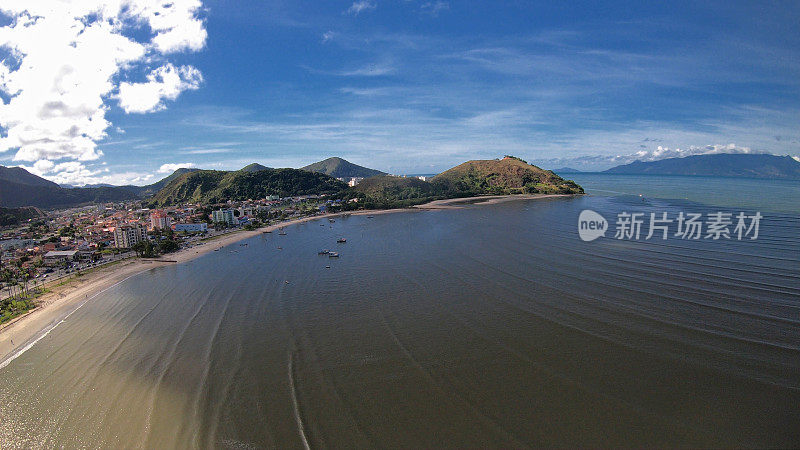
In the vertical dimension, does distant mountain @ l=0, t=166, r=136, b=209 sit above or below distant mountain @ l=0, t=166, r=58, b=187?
below

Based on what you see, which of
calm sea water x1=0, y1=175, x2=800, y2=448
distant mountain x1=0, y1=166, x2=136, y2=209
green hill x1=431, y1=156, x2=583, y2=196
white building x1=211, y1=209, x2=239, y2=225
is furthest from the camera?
distant mountain x1=0, y1=166, x2=136, y2=209

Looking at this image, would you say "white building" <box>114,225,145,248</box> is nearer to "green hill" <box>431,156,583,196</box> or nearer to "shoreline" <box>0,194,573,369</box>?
"shoreline" <box>0,194,573,369</box>

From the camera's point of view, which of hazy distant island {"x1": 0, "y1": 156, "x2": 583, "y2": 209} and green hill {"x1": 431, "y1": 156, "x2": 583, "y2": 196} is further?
green hill {"x1": 431, "y1": 156, "x2": 583, "y2": 196}

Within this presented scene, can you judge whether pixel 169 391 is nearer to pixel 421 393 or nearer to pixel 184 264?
pixel 421 393

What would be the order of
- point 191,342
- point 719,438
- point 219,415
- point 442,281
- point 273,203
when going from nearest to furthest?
point 719,438, point 219,415, point 191,342, point 442,281, point 273,203

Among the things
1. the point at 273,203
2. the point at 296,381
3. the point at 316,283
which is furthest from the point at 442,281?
the point at 273,203

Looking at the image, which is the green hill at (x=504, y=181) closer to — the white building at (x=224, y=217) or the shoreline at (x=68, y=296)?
the white building at (x=224, y=217)

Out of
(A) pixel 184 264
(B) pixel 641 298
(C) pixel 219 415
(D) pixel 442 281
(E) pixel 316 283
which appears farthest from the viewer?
(A) pixel 184 264

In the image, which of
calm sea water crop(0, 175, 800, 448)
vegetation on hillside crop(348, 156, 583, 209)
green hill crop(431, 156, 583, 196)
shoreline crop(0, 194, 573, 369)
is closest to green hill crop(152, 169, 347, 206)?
vegetation on hillside crop(348, 156, 583, 209)
